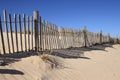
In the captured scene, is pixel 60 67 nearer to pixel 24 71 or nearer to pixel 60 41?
pixel 24 71

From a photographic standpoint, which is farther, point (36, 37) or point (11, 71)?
point (36, 37)

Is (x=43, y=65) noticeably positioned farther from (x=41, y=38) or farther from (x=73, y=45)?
(x=73, y=45)

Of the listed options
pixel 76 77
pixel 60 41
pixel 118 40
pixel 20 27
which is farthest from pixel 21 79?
pixel 118 40

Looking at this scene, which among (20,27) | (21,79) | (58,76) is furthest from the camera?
(20,27)

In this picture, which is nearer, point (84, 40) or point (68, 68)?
point (68, 68)

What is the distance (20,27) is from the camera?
9594mm

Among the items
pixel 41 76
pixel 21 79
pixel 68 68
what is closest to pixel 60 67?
pixel 68 68

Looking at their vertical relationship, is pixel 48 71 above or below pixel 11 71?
below

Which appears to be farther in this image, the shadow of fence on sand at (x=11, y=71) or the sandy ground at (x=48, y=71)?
the sandy ground at (x=48, y=71)

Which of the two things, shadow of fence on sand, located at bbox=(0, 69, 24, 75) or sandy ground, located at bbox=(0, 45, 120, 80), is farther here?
sandy ground, located at bbox=(0, 45, 120, 80)

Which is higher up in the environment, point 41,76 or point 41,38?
point 41,38

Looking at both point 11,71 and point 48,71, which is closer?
point 11,71

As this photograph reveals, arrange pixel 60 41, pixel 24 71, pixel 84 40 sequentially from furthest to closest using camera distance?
1. pixel 84 40
2. pixel 60 41
3. pixel 24 71

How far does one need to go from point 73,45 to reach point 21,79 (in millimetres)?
11252
